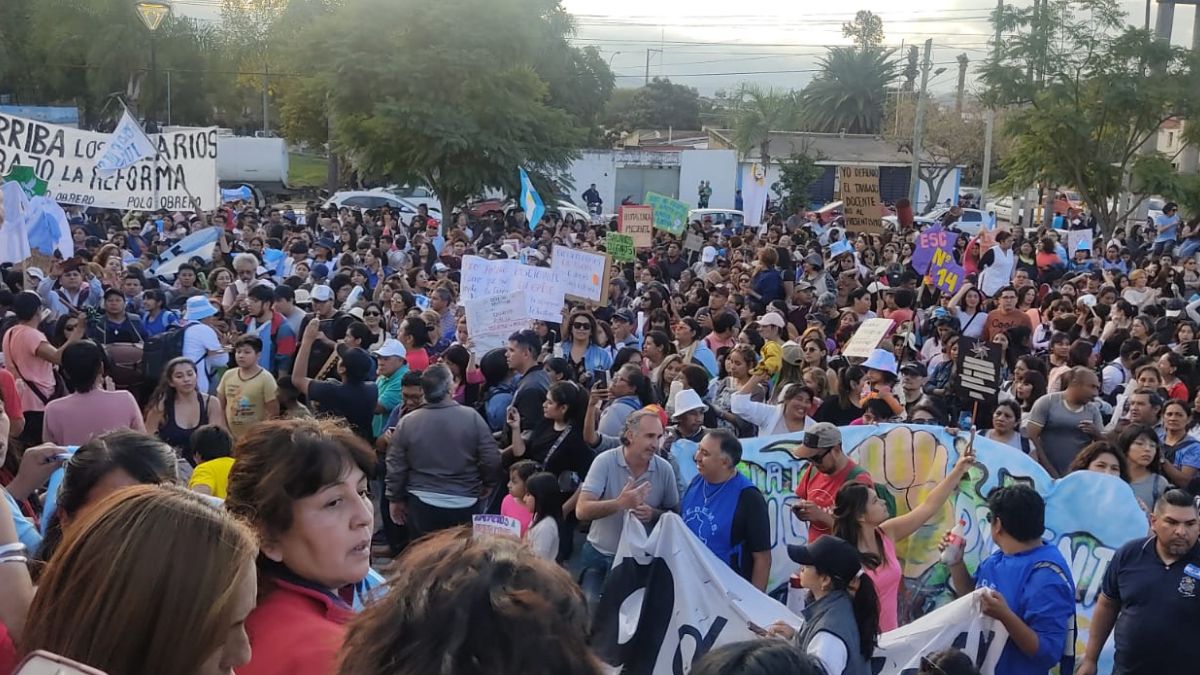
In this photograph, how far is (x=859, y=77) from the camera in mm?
73188

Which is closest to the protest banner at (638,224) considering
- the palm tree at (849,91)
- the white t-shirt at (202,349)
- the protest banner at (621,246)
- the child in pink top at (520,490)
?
the protest banner at (621,246)

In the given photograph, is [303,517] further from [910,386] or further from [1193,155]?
[1193,155]

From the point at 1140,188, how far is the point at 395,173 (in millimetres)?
16085

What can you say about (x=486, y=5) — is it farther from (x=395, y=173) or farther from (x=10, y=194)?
(x=10, y=194)

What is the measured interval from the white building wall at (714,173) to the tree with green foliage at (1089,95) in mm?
26472

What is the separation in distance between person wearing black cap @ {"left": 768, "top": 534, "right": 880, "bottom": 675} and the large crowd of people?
0.01 metres

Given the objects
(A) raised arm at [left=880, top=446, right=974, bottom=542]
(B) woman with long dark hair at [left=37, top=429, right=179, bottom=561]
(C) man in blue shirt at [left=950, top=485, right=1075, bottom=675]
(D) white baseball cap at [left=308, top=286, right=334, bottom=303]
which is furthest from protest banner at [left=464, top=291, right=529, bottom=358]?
(B) woman with long dark hair at [left=37, top=429, right=179, bottom=561]

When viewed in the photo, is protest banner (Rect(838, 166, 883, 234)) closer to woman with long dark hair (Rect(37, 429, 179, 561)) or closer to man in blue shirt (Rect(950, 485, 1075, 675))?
man in blue shirt (Rect(950, 485, 1075, 675))

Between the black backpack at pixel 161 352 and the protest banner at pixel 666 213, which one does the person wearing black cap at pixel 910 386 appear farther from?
the protest banner at pixel 666 213

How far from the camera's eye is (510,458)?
7.26 metres

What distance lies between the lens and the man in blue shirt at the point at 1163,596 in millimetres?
4863

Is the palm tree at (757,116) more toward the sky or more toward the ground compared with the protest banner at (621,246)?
more toward the sky

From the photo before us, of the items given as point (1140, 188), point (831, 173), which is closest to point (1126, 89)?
point (1140, 188)

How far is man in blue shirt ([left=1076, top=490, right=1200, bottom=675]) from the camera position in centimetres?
486
